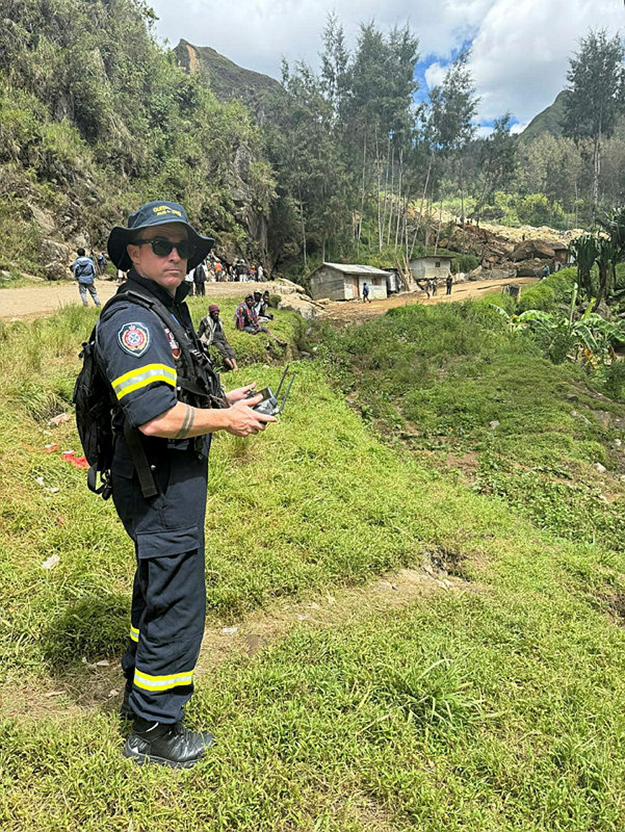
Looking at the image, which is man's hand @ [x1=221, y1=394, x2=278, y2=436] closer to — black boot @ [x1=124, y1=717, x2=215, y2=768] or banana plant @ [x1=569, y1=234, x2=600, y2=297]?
black boot @ [x1=124, y1=717, x2=215, y2=768]

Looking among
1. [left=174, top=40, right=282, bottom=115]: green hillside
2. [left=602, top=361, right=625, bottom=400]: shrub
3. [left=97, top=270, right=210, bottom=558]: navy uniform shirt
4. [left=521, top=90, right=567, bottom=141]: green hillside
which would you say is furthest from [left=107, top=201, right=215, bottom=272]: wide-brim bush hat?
[left=521, top=90, right=567, bottom=141]: green hillside

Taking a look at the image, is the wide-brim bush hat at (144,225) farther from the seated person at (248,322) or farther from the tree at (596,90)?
the tree at (596,90)

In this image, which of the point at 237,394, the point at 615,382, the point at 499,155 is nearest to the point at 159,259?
the point at 237,394

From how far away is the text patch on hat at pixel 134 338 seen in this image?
5.60 feet

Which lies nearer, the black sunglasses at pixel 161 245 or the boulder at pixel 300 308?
the black sunglasses at pixel 161 245

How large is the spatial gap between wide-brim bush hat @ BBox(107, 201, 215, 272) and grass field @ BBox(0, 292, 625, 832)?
79.0 inches

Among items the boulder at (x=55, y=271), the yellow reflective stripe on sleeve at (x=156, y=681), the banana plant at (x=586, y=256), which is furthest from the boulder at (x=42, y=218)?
the yellow reflective stripe on sleeve at (x=156, y=681)

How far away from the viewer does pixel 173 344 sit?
6.22 feet

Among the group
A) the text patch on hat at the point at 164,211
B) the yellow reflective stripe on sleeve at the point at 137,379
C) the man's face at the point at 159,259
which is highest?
the text patch on hat at the point at 164,211

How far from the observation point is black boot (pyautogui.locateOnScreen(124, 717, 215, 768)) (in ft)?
6.42

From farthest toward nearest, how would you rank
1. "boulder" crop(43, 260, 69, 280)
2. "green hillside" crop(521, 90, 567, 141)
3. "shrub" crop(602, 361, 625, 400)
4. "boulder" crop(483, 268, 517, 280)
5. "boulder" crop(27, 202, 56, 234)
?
"green hillside" crop(521, 90, 567, 141)
"boulder" crop(483, 268, 517, 280)
"boulder" crop(27, 202, 56, 234)
"boulder" crop(43, 260, 69, 280)
"shrub" crop(602, 361, 625, 400)

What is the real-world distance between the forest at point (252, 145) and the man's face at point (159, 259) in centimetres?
1833

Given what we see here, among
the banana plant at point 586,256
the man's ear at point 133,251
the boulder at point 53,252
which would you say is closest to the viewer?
the man's ear at point 133,251

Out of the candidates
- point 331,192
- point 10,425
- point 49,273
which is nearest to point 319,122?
point 331,192
